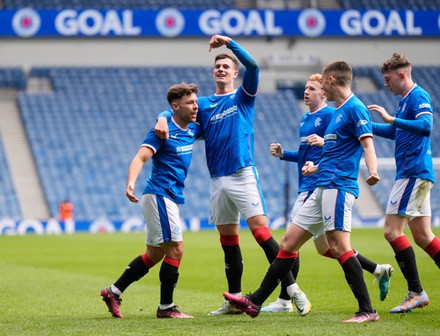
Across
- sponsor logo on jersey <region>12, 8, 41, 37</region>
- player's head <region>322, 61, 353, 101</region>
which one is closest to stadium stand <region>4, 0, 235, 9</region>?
sponsor logo on jersey <region>12, 8, 41, 37</region>

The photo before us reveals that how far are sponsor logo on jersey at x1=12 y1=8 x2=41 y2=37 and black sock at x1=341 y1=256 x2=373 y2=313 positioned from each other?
91.9ft

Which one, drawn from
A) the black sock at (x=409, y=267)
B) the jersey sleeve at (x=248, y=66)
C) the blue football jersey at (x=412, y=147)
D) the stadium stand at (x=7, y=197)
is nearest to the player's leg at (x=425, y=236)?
the black sock at (x=409, y=267)

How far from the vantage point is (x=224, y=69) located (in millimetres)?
8594

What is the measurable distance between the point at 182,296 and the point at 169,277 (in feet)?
7.73

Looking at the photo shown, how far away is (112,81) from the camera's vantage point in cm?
3522

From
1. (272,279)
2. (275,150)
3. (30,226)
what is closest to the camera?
(272,279)

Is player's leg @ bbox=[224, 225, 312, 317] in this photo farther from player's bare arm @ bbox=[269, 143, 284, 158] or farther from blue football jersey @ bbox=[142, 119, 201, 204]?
player's bare arm @ bbox=[269, 143, 284, 158]

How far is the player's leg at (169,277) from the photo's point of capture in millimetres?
8328

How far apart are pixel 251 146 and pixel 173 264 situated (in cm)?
134

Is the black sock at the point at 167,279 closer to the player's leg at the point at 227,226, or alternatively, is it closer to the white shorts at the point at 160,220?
the white shorts at the point at 160,220

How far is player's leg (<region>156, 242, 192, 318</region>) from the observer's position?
27.3 ft

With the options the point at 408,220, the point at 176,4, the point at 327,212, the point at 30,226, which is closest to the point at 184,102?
the point at 327,212

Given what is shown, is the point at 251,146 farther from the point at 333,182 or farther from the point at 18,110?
the point at 18,110

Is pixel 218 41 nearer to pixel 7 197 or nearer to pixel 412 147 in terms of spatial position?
pixel 412 147
